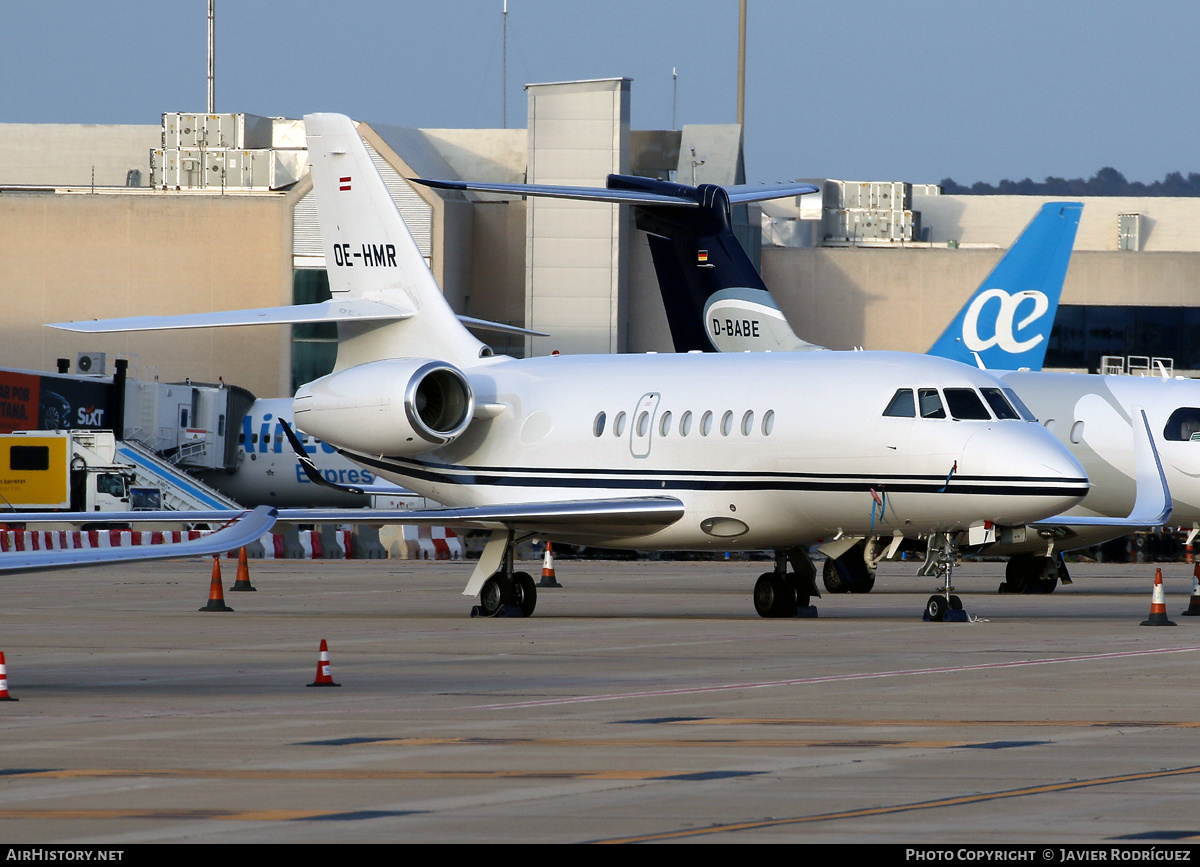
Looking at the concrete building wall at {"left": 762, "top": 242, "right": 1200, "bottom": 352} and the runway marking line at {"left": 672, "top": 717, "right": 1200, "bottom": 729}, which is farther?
the concrete building wall at {"left": 762, "top": 242, "right": 1200, "bottom": 352}

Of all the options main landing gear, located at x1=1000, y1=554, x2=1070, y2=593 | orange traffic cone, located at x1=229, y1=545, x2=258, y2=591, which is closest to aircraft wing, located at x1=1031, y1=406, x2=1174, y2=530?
main landing gear, located at x1=1000, y1=554, x2=1070, y2=593

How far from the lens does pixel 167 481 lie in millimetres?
43094

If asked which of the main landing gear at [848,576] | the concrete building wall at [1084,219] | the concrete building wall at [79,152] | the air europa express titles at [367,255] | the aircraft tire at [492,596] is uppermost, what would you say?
the concrete building wall at [79,152]

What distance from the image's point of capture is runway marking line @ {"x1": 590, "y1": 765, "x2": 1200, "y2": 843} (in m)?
7.39

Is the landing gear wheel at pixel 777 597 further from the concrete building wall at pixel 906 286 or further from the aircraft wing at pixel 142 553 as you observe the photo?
the concrete building wall at pixel 906 286

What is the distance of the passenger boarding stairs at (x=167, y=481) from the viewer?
140 ft

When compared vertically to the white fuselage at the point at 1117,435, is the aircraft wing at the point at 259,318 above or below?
above

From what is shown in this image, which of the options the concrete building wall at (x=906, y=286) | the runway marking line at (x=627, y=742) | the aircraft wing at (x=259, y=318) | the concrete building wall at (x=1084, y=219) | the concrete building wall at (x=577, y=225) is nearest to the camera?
the runway marking line at (x=627, y=742)

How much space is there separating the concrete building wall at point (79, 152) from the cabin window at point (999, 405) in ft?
175

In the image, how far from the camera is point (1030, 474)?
18750 millimetres

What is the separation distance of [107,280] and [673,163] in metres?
18.6

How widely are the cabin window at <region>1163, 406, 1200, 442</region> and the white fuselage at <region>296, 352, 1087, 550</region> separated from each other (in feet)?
21.0

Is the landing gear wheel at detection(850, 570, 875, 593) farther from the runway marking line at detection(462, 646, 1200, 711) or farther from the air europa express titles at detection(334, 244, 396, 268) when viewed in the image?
the runway marking line at detection(462, 646, 1200, 711)

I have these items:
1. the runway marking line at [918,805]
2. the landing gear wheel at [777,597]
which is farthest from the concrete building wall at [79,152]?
the runway marking line at [918,805]
